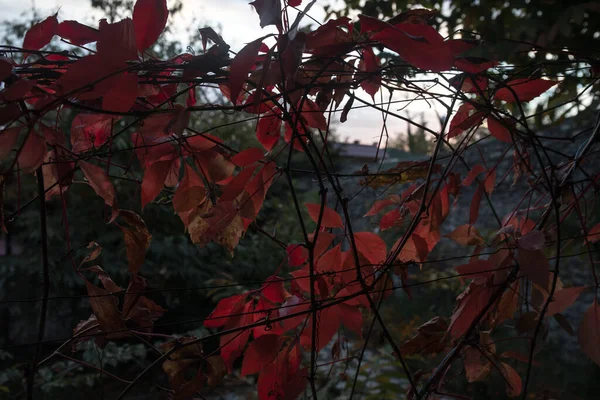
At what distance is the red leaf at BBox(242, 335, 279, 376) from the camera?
1.75 feet

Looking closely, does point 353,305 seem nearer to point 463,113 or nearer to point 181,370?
point 181,370

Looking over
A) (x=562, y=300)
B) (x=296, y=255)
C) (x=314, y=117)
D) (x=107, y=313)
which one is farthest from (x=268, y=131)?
(x=562, y=300)

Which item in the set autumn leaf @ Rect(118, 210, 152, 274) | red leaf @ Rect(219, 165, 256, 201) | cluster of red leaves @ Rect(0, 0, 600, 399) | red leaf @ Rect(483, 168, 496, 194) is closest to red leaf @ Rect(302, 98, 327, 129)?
cluster of red leaves @ Rect(0, 0, 600, 399)

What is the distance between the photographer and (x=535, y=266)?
1.55ft

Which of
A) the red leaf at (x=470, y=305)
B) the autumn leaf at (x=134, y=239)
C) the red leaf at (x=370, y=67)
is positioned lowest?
the red leaf at (x=470, y=305)

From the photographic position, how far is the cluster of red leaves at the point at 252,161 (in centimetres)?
37

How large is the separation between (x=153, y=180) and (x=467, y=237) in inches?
16.7

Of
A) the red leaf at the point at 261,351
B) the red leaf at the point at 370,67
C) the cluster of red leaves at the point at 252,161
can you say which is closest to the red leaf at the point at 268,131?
the cluster of red leaves at the point at 252,161

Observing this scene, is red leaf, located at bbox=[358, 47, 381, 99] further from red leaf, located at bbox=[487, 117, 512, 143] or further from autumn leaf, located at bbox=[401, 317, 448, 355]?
autumn leaf, located at bbox=[401, 317, 448, 355]

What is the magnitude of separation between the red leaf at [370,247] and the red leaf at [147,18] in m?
0.33

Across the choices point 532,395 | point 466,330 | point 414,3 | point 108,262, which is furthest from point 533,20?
point 108,262

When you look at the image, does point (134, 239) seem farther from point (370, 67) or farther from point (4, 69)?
point (370, 67)

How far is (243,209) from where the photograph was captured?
0.49 meters

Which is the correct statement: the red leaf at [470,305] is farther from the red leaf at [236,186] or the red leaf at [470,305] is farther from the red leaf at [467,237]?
the red leaf at [236,186]
